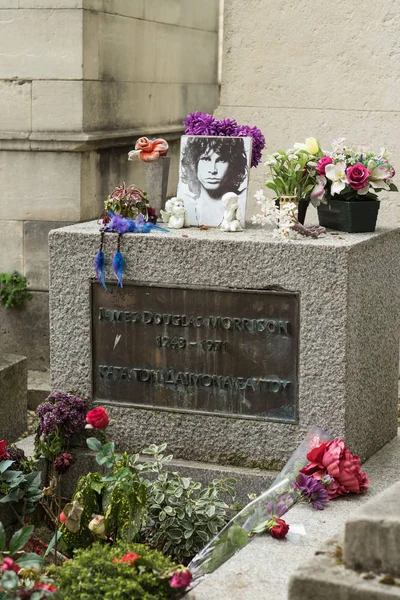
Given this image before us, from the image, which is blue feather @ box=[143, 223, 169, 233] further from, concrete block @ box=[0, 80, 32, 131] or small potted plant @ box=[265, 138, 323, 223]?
concrete block @ box=[0, 80, 32, 131]

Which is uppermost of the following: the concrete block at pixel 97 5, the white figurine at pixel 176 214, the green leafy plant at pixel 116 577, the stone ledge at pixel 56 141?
the concrete block at pixel 97 5

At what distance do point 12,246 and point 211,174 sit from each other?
313cm

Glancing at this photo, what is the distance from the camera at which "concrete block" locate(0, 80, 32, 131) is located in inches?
324

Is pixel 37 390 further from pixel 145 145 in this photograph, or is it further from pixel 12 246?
pixel 145 145

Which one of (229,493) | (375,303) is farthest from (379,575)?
(375,303)

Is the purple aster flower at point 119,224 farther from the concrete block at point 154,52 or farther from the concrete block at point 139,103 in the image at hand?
the concrete block at point 154,52

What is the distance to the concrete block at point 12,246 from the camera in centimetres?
840

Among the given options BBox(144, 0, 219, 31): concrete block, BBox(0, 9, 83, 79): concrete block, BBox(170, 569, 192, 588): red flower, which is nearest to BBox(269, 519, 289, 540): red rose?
BBox(170, 569, 192, 588): red flower

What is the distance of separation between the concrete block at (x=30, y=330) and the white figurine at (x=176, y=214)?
2.86m

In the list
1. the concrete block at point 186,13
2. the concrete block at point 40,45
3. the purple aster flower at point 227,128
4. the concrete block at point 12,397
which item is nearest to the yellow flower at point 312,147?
the purple aster flower at point 227,128

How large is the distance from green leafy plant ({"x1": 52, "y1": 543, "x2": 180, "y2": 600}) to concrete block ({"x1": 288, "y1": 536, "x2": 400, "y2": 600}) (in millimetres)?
561

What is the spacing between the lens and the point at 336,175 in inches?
216

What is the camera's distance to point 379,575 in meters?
3.43

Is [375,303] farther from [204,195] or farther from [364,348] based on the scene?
[204,195]
